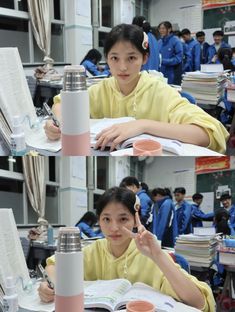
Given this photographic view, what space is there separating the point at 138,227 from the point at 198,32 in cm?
50

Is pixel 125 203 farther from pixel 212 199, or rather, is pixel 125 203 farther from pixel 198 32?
pixel 198 32

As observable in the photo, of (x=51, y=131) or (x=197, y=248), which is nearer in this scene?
(x=51, y=131)

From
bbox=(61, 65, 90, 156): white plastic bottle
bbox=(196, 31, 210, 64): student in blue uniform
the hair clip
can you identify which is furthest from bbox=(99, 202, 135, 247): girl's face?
bbox=(196, 31, 210, 64): student in blue uniform

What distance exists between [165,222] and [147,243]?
6.2 inches

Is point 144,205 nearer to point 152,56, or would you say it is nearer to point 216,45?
point 152,56

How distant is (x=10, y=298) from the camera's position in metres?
0.87

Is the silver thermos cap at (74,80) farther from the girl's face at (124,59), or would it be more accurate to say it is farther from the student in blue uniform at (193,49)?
the student in blue uniform at (193,49)

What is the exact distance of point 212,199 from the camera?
0.98 meters

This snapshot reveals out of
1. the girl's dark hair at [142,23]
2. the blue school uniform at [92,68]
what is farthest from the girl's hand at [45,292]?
the girl's dark hair at [142,23]

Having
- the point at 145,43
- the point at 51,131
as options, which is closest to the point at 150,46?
the point at 145,43

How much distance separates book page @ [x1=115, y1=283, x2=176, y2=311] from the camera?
800 millimetres

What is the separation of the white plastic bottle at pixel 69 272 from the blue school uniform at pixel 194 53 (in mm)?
516

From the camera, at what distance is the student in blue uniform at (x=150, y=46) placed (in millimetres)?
810

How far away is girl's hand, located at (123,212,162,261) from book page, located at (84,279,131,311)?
10 centimetres
